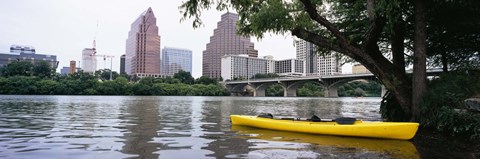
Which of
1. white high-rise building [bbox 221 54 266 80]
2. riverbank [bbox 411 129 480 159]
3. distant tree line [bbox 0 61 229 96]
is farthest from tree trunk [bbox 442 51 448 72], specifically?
white high-rise building [bbox 221 54 266 80]

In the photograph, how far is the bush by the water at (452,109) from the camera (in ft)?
31.9

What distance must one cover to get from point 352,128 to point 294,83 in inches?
3159

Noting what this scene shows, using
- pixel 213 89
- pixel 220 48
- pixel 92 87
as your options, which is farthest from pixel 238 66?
pixel 92 87

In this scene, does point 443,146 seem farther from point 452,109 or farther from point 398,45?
point 398,45

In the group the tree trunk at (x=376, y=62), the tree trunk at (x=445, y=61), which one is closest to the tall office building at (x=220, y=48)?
the tree trunk at (x=445, y=61)

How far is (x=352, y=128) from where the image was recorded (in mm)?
10523

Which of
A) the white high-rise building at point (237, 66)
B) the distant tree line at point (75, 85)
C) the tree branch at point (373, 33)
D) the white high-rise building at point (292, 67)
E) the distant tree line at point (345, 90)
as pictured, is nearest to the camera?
the tree branch at point (373, 33)

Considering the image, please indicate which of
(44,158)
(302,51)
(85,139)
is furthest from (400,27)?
(302,51)

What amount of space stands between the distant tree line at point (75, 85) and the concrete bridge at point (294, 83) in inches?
245

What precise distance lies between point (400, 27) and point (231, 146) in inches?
374

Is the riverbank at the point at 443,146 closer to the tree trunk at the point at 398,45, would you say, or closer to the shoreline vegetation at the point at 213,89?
the shoreline vegetation at the point at 213,89

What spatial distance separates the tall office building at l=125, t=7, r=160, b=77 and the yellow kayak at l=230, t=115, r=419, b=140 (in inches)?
6861

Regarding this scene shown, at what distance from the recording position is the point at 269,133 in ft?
38.4

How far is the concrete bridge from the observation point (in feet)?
237
